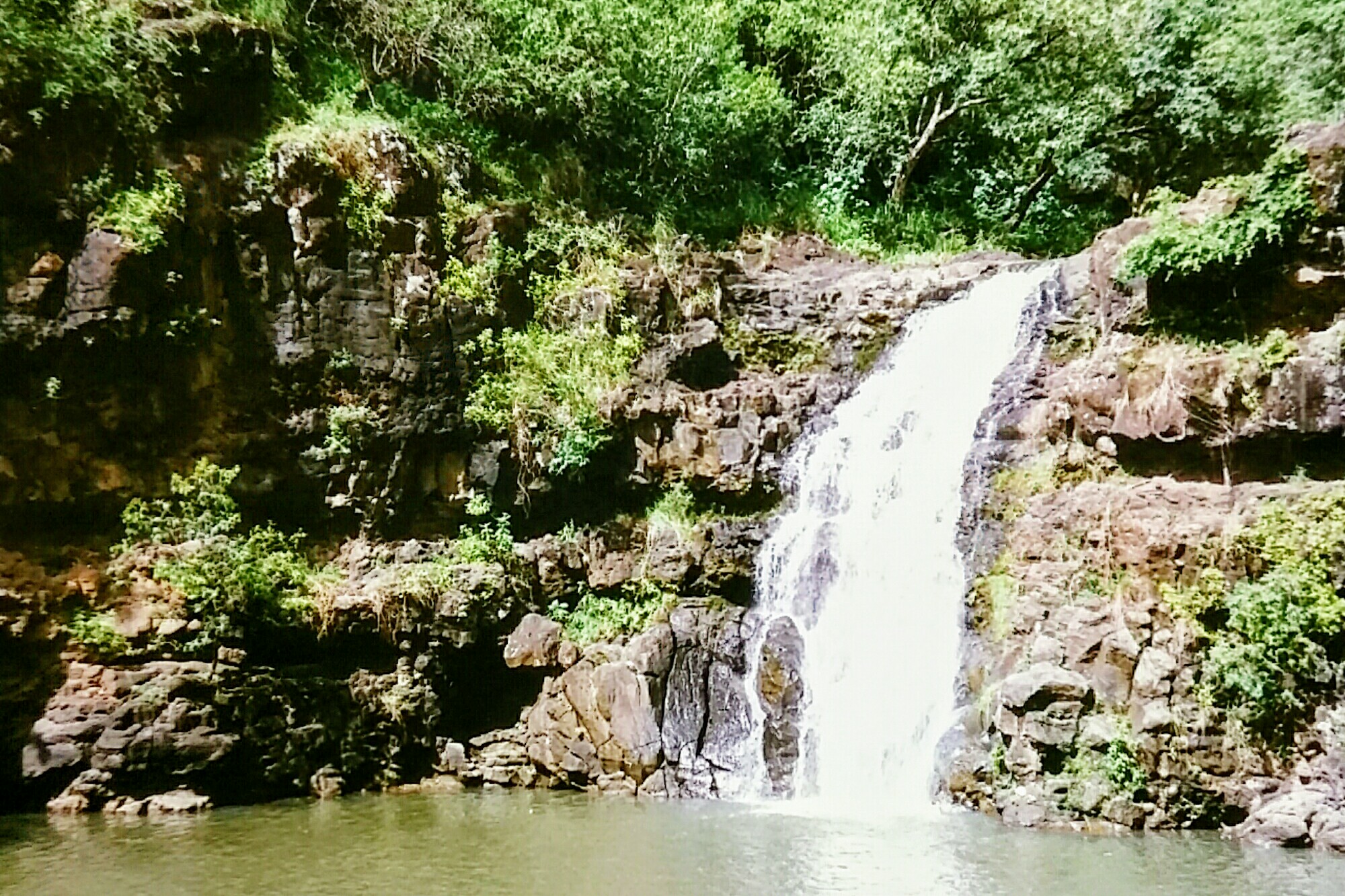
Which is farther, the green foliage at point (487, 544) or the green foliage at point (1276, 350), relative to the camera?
the green foliage at point (487, 544)

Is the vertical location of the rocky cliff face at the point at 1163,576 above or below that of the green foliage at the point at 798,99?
below

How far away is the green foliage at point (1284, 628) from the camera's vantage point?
10375mm

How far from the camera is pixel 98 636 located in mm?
13055

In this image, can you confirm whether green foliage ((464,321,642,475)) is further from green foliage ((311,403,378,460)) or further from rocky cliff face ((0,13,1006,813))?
green foliage ((311,403,378,460))

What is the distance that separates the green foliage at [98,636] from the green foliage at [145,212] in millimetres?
4783

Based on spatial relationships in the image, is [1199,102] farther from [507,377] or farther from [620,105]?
[507,377]

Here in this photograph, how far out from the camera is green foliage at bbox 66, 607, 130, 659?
13.0 metres

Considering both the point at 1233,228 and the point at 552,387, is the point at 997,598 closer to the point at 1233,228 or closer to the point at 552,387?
the point at 1233,228

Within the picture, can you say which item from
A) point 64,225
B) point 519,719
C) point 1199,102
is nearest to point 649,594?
point 519,719

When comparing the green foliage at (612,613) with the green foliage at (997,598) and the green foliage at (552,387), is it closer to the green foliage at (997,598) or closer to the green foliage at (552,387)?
the green foliage at (552,387)

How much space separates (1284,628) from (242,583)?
12.2 metres

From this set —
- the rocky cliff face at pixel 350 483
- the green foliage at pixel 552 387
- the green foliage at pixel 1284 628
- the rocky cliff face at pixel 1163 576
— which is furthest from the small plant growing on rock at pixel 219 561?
the green foliage at pixel 1284 628

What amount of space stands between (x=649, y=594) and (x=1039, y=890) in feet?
25.4

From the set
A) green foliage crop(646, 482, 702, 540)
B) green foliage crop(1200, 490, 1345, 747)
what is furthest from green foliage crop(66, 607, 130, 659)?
green foliage crop(1200, 490, 1345, 747)
